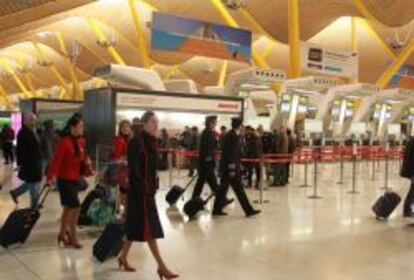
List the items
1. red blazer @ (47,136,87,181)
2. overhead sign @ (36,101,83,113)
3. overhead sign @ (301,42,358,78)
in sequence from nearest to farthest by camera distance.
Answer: red blazer @ (47,136,87,181), overhead sign @ (36,101,83,113), overhead sign @ (301,42,358,78)

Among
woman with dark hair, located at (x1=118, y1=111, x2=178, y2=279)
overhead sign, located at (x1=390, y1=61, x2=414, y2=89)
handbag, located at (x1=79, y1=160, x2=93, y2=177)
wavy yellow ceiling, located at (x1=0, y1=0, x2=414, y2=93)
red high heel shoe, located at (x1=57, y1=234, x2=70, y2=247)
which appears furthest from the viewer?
overhead sign, located at (x1=390, y1=61, x2=414, y2=89)

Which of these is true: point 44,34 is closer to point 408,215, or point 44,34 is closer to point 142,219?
point 408,215

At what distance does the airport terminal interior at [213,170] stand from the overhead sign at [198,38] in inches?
2.4

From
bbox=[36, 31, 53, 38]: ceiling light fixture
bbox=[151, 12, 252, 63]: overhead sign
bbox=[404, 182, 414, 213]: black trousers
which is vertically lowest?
bbox=[404, 182, 414, 213]: black trousers

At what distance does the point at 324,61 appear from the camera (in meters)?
20.9

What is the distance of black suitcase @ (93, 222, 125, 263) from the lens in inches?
223

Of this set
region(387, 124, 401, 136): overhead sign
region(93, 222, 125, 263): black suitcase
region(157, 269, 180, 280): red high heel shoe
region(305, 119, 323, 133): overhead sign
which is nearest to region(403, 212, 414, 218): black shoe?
region(93, 222, 125, 263): black suitcase

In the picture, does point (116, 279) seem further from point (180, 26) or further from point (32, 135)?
point (180, 26)

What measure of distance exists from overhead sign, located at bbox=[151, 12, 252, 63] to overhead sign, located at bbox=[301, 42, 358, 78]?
2931 millimetres

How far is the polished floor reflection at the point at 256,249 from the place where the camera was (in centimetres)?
535

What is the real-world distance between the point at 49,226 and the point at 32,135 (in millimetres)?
1533

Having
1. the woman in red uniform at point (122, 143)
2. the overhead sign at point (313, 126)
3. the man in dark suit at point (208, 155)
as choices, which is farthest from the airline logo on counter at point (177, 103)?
the woman in red uniform at point (122, 143)

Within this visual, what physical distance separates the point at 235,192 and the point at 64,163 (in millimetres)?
3393

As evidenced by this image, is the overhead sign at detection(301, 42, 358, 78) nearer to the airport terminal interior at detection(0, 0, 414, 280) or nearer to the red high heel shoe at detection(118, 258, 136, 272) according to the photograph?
the airport terminal interior at detection(0, 0, 414, 280)
